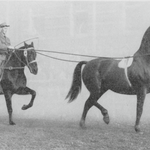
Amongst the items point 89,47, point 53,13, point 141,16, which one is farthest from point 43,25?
point 141,16

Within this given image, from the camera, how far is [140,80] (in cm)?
678

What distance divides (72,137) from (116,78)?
5.79 feet

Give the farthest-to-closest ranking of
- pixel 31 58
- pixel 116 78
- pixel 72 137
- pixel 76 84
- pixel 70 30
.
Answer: pixel 70 30
pixel 76 84
pixel 31 58
pixel 116 78
pixel 72 137

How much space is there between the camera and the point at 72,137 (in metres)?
6.31

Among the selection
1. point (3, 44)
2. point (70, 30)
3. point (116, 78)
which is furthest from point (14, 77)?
point (70, 30)

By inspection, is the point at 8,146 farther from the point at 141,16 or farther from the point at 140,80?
the point at 141,16

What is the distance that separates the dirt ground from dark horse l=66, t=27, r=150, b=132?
0.38 meters

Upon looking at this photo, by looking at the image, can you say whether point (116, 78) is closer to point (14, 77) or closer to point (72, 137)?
point (72, 137)

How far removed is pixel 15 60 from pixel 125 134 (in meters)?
3.27

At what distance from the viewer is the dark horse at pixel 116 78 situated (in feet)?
22.1

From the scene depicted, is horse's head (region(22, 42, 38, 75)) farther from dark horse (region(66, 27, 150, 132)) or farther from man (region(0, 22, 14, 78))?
dark horse (region(66, 27, 150, 132))

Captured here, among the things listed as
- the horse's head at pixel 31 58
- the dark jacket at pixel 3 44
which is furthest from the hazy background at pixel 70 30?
the horse's head at pixel 31 58

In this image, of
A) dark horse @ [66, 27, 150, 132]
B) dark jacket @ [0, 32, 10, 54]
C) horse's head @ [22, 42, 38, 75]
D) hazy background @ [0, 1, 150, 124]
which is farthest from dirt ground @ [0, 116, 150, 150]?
hazy background @ [0, 1, 150, 124]

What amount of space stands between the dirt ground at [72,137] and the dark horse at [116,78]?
1.26 ft
